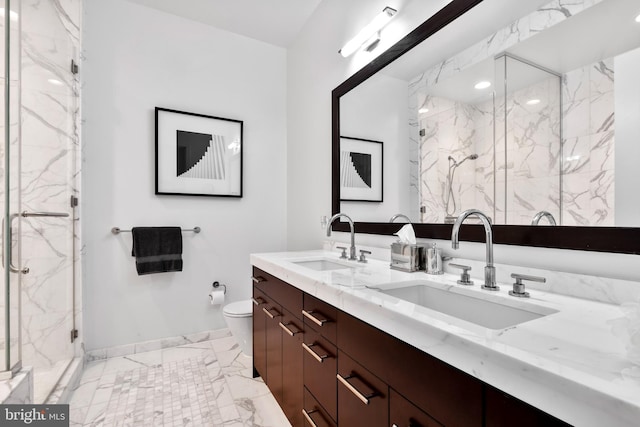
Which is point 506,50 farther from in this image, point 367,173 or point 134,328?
point 134,328

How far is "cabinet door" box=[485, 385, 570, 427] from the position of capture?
18.8 inches

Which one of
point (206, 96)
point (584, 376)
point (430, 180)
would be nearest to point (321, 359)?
point (584, 376)

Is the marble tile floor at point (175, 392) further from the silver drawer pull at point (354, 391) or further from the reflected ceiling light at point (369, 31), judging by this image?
the reflected ceiling light at point (369, 31)

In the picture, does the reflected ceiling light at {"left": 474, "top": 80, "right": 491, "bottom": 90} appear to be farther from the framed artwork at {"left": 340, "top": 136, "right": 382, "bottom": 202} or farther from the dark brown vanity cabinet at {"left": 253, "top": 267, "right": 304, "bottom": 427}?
the dark brown vanity cabinet at {"left": 253, "top": 267, "right": 304, "bottom": 427}

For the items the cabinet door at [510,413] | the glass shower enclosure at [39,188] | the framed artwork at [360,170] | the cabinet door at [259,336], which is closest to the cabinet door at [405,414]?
the cabinet door at [510,413]

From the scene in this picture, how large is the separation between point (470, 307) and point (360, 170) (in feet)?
3.69

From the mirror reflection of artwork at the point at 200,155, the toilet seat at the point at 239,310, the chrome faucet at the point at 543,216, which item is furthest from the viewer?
the mirror reflection of artwork at the point at 200,155

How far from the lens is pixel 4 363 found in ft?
4.50

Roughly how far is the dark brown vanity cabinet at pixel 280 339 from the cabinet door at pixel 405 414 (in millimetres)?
568

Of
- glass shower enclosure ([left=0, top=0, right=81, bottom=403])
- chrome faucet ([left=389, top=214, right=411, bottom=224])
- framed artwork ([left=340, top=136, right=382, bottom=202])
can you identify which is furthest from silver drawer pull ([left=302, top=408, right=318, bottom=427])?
glass shower enclosure ([left=0, top=0, right=81, bottom=403])

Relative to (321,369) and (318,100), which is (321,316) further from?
(318,100)

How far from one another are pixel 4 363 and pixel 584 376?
6.67 ft

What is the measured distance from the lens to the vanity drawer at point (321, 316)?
1067mm

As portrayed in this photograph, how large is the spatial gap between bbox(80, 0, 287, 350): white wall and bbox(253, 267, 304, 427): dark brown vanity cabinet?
86cm
